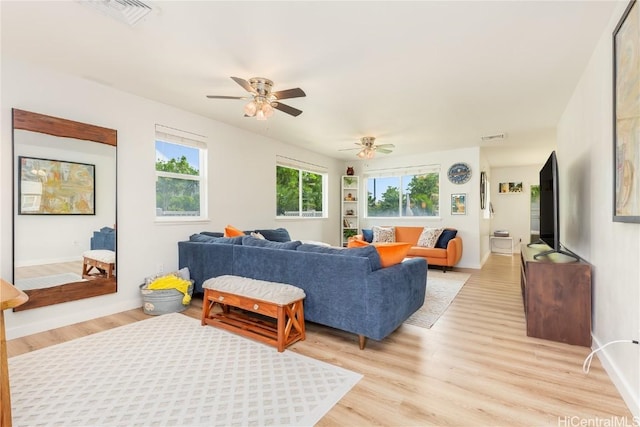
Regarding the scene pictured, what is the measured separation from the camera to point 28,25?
7.07ft

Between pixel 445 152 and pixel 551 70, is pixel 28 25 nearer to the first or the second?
pixel 551 70

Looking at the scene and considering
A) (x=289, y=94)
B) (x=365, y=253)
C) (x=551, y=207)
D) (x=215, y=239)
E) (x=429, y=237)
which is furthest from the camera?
(x=429, y=237)

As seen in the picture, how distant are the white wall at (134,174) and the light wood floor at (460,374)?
24cm

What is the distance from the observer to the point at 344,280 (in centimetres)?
241

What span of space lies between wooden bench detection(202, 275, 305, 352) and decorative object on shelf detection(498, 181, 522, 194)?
829cm

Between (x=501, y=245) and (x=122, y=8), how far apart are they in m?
9.43

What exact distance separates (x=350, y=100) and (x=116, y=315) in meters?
3.61

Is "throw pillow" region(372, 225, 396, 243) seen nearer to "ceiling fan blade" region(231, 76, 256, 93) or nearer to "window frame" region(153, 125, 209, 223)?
"window frame" region(153, 125, 209, 223)

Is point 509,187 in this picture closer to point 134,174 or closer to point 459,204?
point 459,204

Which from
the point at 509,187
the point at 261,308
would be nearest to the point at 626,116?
the point at 261,308

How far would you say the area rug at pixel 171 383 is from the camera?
1.59m

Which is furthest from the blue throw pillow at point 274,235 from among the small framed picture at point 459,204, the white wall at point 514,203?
the white wall at point 514,203

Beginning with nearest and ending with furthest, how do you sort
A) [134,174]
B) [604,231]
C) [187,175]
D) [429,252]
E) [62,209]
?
[604,231]
[62,209]
[134,174]
[187,175]
[429,252]

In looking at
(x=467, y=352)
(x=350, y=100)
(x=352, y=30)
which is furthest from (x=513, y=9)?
(x=467, y=352)
